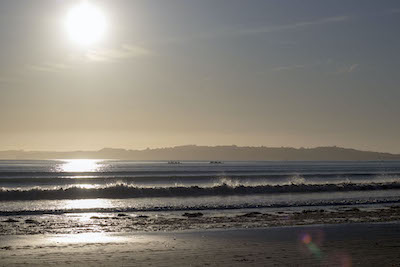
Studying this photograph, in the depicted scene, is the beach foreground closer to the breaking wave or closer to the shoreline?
the shoreline

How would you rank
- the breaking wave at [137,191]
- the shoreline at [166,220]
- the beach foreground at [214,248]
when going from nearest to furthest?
the beach foreground at [214,248] → the shoreline at [166,220] → the breaking wave at [137,191]

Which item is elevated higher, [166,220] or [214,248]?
[214,248]

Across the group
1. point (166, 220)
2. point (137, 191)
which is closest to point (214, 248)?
point (166, 220)

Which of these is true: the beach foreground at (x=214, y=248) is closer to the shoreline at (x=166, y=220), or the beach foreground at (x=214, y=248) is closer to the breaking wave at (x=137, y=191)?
the shoreline at (x=166, y=220)

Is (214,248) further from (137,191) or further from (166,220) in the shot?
(137,191)

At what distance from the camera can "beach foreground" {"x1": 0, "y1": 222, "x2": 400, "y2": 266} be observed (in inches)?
457

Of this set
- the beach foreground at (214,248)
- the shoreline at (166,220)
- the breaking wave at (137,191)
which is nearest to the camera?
the beach foreground at (214,248)

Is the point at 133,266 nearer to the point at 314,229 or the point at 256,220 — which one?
the point at 314,229

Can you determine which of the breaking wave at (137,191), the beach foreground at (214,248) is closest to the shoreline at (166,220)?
the beach foreground at (214,248)

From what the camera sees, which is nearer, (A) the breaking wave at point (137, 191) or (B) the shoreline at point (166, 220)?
(B) the shoreline at point (166, 220)

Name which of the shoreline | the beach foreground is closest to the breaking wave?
the shoreline

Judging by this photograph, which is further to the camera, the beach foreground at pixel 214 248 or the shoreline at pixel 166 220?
the shoreline at pixel 166 220

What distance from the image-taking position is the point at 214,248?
13.4 meters

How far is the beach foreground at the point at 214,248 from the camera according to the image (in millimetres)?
11609
